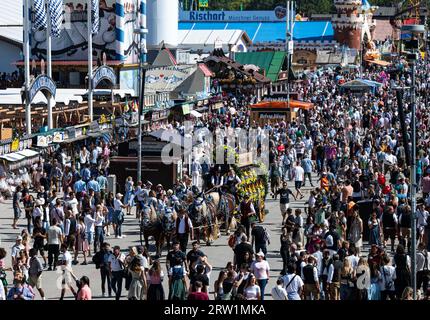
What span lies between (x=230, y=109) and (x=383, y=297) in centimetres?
3773

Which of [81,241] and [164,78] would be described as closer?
[81,241]

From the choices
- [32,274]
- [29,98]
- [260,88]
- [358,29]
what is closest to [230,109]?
[260,88]

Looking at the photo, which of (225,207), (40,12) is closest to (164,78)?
(40,12)

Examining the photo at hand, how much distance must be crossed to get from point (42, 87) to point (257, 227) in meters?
20.3

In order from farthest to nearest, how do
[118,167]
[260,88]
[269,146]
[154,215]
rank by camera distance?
[260,88] → [269,146] → [118,167] → [154,215]

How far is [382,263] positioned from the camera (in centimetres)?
1781

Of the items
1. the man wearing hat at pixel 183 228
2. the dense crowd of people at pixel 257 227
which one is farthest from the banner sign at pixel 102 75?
the man wearing hat at pixel 183 228

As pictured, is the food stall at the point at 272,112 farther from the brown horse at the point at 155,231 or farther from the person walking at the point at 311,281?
the person walking at the point at 311,281

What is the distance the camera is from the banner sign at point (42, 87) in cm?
3897

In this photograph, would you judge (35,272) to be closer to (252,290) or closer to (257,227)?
(252,290)

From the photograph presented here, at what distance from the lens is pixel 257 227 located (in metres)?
21.6

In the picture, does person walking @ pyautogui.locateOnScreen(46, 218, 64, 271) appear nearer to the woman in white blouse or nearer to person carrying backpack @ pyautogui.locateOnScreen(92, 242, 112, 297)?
person carrying backpack @ pyautogui.locateOnScreen(92, 242, 112, 297)

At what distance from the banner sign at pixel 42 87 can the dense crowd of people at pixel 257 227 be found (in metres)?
3.06

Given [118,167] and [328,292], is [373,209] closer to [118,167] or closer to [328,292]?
[328,292]
